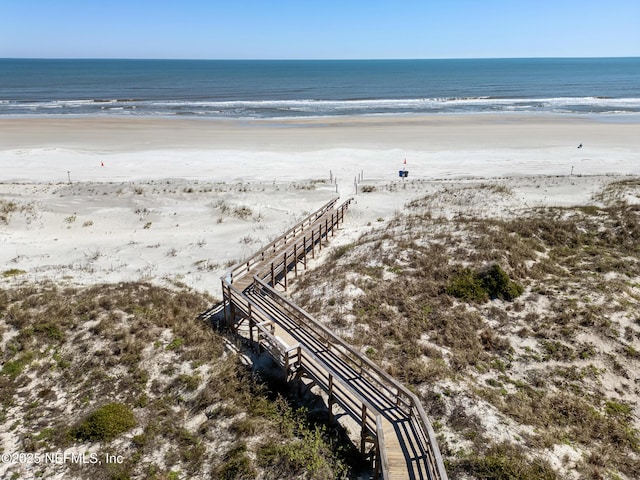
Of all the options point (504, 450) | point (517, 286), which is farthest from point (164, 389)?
point (517, 286)

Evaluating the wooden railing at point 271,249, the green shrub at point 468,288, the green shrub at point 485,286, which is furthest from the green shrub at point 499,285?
the wooden railing at point 271,249

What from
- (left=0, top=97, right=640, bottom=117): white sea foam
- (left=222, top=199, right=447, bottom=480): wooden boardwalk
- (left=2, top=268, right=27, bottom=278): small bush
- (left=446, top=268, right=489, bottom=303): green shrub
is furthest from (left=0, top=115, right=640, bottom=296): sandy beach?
(left=0, top=97, right=640, bottom=117): white sea foam

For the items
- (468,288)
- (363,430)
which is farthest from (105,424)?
(468,288)

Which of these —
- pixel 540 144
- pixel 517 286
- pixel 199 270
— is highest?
pixel 540 144

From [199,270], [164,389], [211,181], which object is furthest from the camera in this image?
[211,181]

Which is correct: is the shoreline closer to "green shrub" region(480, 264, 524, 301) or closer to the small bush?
the small bush

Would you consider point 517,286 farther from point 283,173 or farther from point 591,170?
point 591,170

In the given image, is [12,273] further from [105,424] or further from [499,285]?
[499,285]
